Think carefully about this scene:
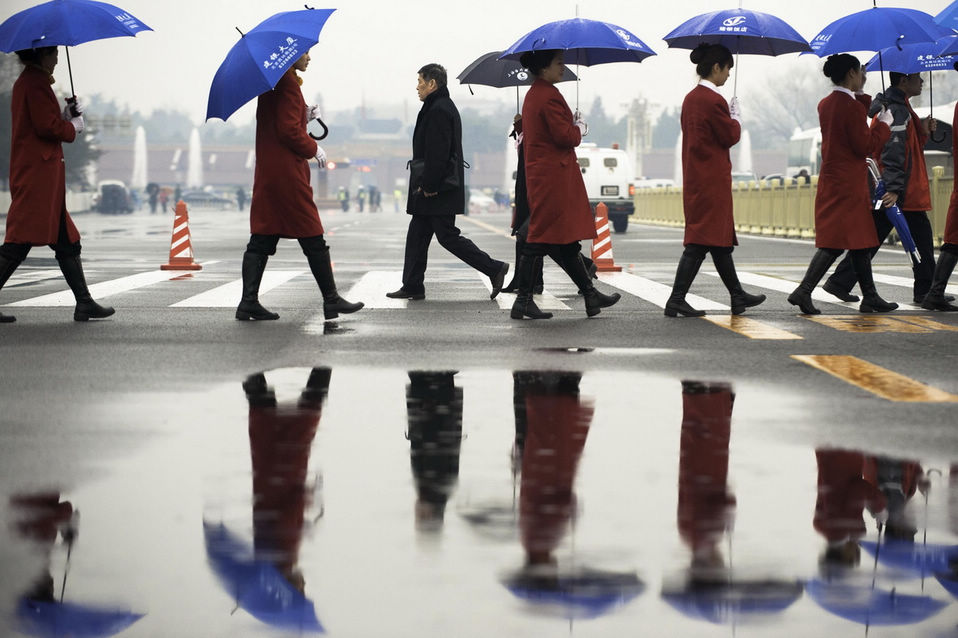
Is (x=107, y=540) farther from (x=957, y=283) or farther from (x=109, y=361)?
(x=957, y=283)

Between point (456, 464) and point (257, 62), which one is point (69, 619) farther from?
point (257, 62)

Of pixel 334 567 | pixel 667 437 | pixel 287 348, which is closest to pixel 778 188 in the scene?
pixel 287 348

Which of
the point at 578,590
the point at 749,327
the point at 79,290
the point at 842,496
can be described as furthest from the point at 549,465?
the point at 79,290

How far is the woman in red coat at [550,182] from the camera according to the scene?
10383mm

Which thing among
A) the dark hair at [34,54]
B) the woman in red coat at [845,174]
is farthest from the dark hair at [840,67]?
the dark hair at [34,54]

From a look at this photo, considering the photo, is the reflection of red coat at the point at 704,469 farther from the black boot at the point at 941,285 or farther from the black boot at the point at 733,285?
the black boot at the point at 941,285

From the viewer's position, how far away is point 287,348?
871 centimetres

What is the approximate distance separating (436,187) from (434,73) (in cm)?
86

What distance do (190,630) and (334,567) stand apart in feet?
1.76

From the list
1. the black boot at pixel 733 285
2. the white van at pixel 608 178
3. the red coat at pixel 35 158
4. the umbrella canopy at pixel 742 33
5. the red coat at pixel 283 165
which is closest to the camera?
the red coat at pixel 35 158

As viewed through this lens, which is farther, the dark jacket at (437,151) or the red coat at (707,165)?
the dark jacket at (437,151)

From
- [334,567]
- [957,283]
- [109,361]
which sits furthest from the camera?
[957,283]

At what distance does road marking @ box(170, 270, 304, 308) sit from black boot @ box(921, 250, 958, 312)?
200 inches

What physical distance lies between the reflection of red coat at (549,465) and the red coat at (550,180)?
3807 millimetres
